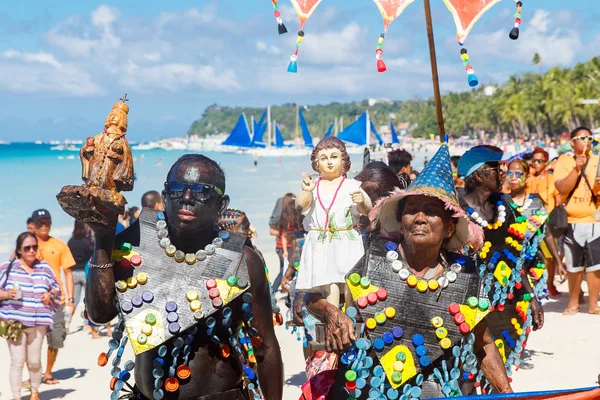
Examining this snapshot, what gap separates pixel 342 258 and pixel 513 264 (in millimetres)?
1348

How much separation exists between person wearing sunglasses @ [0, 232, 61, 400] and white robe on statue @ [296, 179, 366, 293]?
2529 mm

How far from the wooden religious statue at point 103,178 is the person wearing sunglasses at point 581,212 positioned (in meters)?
8.69

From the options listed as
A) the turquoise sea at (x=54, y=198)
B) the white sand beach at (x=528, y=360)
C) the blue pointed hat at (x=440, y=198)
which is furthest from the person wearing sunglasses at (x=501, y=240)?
the turquoise sea at (x=54, y=198)

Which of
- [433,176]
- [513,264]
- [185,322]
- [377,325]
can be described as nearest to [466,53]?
[513,264]

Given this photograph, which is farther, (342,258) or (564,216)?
(564,216)

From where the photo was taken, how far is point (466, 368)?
411 centimetres

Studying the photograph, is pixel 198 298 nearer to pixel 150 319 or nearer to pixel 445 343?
pixel 150 319

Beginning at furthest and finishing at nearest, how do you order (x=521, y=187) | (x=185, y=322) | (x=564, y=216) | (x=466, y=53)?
(x=564, y=216) < (x=521, y=187) < (x=466, y=53) < (x=185, y=322)

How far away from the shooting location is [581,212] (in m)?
11.5

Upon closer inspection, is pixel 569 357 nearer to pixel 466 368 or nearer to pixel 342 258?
pixel 342 258

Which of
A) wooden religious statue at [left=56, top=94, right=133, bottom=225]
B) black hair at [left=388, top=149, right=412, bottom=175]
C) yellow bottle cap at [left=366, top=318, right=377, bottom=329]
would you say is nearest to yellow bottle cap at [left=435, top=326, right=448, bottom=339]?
yellow bottle cap at [left=366, top=318, right=377, bottom=329]

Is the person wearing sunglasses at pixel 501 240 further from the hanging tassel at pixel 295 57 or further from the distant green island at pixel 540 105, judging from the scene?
the distant green island at pixel 540 105

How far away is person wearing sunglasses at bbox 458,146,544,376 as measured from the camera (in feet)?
22.5

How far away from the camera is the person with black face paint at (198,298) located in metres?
3.94
